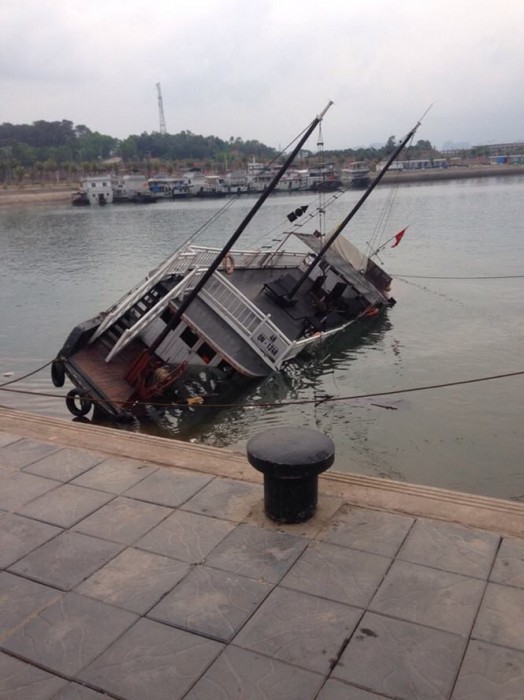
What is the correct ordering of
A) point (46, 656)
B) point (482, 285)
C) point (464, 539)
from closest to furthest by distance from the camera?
1. point (46, 656)
2. point (464, 539)
3. point (482, 285)

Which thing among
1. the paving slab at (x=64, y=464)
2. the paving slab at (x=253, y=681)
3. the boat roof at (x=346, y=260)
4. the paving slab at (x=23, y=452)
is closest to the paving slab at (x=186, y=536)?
the paving slab at (x=253, y=681)

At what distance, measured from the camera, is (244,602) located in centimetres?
487

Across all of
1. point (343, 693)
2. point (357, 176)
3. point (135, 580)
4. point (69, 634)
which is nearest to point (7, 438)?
point (135, 580)

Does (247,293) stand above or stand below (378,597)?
below

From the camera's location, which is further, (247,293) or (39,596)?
(247,293)

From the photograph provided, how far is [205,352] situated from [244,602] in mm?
12816

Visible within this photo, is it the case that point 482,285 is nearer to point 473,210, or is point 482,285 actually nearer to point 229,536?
point 229,536

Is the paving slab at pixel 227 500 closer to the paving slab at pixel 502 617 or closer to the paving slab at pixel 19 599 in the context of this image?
the paving slab at pixel 19 599

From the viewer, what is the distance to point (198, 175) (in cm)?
14612

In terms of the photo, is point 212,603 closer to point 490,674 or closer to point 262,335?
point 490,674

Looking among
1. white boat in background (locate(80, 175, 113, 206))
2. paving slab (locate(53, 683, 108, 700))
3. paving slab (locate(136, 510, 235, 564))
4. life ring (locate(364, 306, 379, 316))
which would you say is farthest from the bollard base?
white boat in background (locate(80, 175, 113, 206))

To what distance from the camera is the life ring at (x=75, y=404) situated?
15398 millimetres

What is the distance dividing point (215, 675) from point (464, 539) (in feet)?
8.62

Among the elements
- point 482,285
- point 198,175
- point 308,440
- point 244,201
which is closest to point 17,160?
point 198,175
